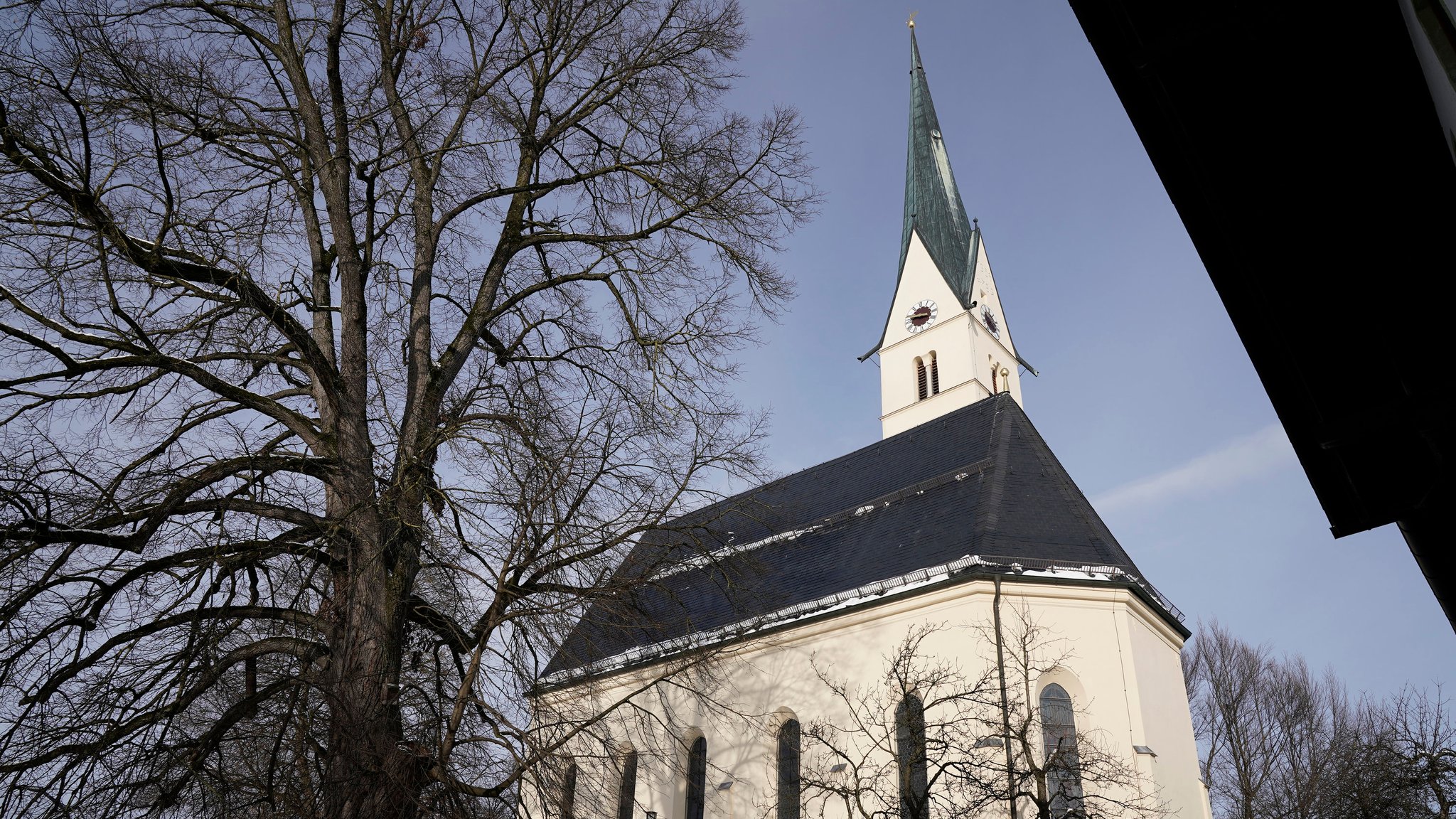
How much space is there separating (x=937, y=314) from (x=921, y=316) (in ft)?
2.22

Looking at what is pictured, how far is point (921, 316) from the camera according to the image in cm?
3622

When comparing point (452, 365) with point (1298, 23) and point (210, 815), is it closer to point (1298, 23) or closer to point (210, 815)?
point (210, 815)

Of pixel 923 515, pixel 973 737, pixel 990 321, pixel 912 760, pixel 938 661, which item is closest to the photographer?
pixel 912 760

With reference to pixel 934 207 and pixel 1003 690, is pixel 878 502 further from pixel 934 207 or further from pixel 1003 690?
pixel 934 207

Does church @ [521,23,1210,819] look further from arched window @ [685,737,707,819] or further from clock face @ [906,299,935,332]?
clock face @ [906,299,935,332]

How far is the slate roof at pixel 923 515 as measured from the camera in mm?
16359

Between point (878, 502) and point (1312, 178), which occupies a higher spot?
point (878, 502)

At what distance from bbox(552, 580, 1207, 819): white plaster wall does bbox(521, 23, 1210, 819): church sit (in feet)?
0.10

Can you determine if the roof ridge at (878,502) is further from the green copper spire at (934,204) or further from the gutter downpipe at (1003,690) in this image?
the green copper spire at (934,204)

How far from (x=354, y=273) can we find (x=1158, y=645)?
13.3m

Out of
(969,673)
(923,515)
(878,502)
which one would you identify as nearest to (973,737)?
(969,673)

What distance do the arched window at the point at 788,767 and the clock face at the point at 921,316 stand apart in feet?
68.8

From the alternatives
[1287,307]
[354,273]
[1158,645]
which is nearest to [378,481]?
[354,273]

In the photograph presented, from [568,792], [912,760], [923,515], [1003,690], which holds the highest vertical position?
[923,515]
